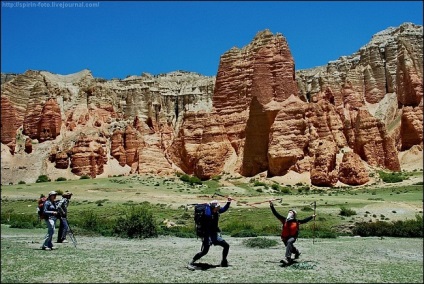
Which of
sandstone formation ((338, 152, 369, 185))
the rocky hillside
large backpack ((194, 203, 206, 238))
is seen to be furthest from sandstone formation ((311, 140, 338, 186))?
large backpack ((194, 203, 206, 238))

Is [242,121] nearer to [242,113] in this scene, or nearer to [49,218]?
[242,113]

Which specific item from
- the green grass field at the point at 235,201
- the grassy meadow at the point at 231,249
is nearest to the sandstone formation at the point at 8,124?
the green grass field at the point at 235,201

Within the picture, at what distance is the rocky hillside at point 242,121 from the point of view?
207ft

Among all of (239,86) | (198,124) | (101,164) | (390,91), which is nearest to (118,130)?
(101,164)

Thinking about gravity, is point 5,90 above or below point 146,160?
above

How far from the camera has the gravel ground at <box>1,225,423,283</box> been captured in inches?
475

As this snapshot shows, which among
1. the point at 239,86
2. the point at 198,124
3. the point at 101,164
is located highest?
the point at 239,86

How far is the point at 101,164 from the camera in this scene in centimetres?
7912

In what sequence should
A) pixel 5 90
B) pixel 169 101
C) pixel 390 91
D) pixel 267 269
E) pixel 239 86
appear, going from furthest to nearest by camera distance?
pixel 169 101 < pixel 390 91 < pixel 5 90 < pixel 239 86 < pixel 267 269

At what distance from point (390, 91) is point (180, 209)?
7967 cm

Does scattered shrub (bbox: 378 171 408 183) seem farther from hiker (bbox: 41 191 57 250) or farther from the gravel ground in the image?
hiker (bbox: 41 191 57 250)

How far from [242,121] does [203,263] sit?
55984mm

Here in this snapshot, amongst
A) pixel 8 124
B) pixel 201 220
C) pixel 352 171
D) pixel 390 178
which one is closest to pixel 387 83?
pixel 390 178

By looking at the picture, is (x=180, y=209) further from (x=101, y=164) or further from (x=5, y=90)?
(x=5, y=90)
